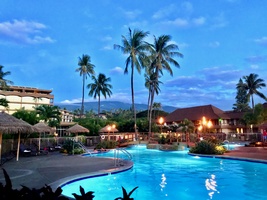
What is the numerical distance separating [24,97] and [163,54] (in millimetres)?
45765

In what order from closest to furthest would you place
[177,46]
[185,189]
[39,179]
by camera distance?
[39,179], [185,189], [177,46]

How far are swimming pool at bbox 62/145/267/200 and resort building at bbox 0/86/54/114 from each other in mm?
57244

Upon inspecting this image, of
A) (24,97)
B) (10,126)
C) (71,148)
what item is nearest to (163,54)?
(71,148)

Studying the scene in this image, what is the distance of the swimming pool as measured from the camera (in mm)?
8086

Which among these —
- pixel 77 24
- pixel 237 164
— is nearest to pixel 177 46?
pixel 77 24

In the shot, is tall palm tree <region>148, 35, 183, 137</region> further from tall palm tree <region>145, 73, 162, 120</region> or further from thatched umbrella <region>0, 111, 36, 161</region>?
thatched umbrella <region>0, 111, 36, 161</region>

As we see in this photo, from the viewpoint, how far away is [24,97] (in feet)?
210

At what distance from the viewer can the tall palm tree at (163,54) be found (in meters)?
32.8

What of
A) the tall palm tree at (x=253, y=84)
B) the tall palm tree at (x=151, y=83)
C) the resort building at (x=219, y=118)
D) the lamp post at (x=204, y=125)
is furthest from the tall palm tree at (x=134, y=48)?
the tall palm tree at (x=253, y=84)

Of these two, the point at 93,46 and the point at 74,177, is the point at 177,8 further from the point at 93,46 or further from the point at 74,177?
the point at 93,46

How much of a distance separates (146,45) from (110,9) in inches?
505

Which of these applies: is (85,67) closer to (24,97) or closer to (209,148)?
(24,97)

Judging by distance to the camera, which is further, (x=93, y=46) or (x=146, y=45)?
(x=93, y=46)

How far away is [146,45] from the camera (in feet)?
104
